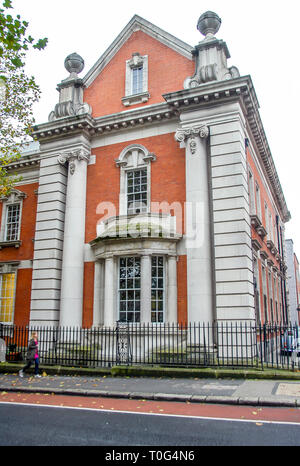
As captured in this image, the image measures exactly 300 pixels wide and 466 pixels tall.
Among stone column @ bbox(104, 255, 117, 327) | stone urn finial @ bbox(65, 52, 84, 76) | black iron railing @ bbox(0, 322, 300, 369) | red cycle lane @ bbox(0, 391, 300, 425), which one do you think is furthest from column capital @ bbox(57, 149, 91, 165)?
red cycle lane @ bbox(0, 391, 300, 425)

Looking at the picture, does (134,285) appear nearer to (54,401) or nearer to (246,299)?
(246,299)

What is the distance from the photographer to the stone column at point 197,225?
46.6 ft

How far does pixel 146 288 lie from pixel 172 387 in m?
5.22

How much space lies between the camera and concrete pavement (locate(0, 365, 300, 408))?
8773 millimetres

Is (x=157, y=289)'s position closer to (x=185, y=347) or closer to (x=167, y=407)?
(x=185, y=347)

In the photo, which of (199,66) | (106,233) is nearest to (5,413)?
(106,233)

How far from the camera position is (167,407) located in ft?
27.7

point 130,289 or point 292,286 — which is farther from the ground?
point 292,286

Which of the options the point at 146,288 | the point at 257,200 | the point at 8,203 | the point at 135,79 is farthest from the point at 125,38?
the point at 146,288

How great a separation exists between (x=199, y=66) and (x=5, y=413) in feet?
48.1

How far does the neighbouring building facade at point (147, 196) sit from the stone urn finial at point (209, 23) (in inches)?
2.5

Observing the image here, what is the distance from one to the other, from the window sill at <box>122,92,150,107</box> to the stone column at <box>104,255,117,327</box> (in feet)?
24.3

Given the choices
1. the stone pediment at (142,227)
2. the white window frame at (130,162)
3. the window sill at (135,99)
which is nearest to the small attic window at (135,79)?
the window sill at (135,99)

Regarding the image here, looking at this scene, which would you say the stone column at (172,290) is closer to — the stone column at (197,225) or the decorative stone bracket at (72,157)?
the stone column at (197,225)
